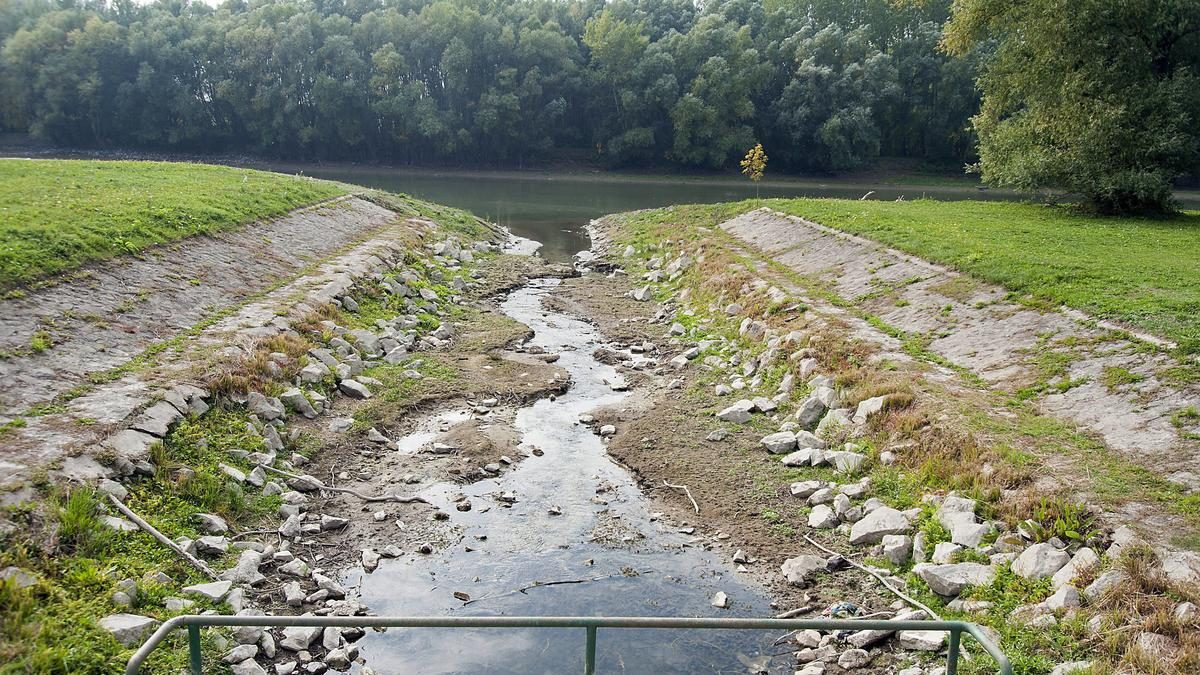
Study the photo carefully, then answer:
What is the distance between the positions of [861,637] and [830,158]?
77.2m

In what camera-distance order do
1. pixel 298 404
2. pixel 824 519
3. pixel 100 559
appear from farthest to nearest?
pixel 298 404 < pixel 824 519 < pixel 100 559

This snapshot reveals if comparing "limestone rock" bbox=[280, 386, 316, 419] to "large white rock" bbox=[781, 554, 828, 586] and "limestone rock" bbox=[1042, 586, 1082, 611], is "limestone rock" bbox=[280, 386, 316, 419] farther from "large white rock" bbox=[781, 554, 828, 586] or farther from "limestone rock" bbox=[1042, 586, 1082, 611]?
"limestone rock" bbox=[1042, 586, 1082, 611]

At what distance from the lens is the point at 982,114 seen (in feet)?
116

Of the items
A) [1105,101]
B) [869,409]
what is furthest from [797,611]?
[1105,101]

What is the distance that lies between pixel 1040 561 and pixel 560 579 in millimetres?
4788

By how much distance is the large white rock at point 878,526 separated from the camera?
9.39 metres

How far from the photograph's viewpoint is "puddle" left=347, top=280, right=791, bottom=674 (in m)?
7.69

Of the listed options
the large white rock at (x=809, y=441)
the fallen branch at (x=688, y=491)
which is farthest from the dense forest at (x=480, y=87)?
the fallen branch at (x=688, y=491)

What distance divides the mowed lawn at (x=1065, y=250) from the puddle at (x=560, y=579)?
776 centimetres

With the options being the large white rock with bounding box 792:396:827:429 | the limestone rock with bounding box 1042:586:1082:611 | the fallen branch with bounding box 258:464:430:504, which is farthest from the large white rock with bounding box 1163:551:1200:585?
the fallen branch with bounding box 258:464:430:504

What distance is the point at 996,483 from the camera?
9.31 m

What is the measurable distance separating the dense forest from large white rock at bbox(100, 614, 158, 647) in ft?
246

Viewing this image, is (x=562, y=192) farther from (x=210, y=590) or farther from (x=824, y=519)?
(x=210, y=590)

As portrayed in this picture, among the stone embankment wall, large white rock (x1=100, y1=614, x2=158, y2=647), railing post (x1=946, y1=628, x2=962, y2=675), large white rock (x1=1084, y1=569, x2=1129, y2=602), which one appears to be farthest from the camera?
the stone embankment wall
